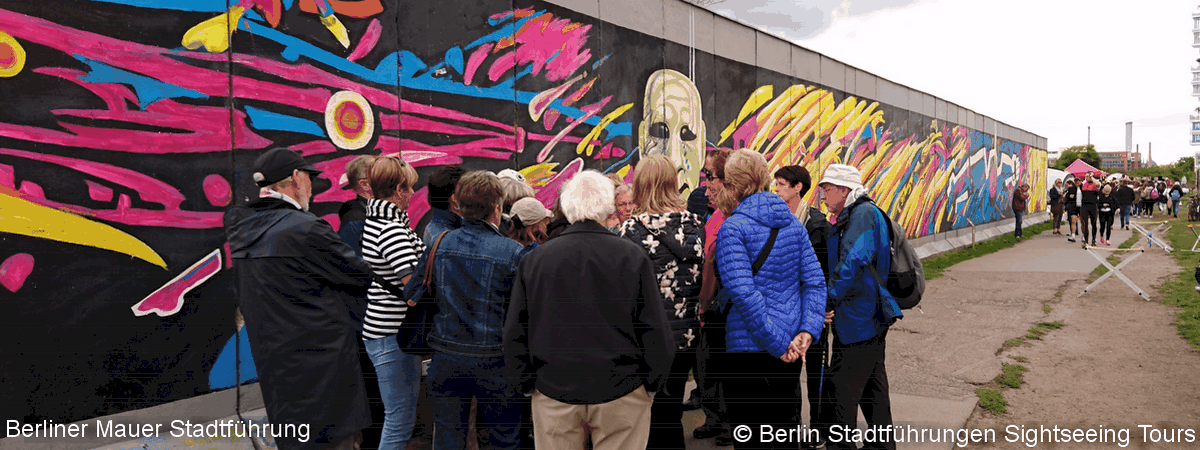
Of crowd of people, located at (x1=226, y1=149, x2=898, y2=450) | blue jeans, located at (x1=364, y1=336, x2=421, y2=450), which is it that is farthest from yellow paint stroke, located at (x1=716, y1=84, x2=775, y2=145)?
blue jeans, located at (x1=364, y1=336, x2=421, y2=450)

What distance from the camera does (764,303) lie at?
119 inches

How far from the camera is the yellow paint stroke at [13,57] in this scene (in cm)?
334

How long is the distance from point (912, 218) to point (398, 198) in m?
14.2

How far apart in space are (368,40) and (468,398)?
2967 millimetres

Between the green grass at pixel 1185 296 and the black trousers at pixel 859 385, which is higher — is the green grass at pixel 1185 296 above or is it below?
below

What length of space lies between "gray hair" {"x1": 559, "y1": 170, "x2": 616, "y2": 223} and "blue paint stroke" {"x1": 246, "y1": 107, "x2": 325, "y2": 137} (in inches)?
99.8

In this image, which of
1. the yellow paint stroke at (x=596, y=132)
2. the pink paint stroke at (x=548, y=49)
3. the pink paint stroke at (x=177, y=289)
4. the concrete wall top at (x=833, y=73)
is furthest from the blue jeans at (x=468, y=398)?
the concrete wall top at (x=833, y=73)

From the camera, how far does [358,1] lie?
4723mm

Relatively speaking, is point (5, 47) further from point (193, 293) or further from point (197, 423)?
point (197, 423)

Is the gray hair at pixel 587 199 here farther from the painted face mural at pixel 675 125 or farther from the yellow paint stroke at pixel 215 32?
the painted face mural at pixel 675 125

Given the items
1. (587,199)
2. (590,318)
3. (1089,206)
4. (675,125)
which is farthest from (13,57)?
(1089,206)

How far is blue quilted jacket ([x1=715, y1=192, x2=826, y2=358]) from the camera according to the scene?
9.86 ft

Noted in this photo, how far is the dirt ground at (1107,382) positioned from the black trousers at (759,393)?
1916 millimetres

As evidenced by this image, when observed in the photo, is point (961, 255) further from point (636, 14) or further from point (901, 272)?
point (901, 272)
